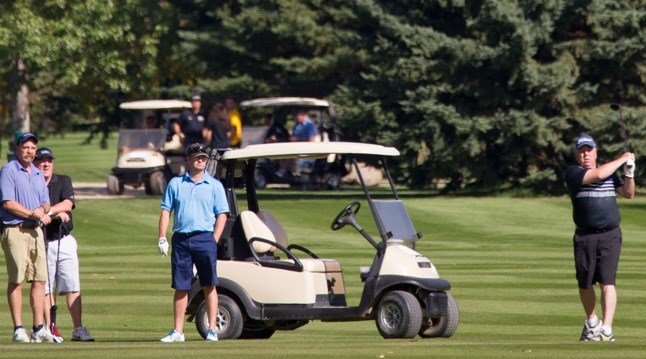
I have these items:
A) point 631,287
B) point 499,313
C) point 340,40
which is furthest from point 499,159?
point 499,313

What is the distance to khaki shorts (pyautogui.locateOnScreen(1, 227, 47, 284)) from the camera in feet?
46.1

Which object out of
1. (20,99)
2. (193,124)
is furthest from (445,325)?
(20,99)

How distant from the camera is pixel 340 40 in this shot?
123ft

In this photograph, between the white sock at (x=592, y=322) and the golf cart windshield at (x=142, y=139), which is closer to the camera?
the white sock at (x=592, y=322)

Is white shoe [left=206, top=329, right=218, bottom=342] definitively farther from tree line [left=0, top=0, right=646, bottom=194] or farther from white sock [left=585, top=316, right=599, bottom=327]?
tree line [left=0, top=0, right=646, bottom=194]

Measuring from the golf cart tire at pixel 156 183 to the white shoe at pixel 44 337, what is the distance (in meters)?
19.9

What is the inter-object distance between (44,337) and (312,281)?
2.25m

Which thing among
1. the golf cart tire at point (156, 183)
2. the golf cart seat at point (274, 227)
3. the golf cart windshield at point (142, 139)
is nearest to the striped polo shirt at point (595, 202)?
the golf cart seat at point (274, 227)

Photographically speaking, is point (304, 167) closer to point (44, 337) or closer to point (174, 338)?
point (44, 337)

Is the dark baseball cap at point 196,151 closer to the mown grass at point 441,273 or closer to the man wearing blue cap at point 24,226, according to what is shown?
the man wearing blue cap at point 24,226

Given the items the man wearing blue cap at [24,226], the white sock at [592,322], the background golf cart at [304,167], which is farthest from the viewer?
the background golf cart at [304,167]

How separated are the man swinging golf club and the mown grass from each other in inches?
17.9

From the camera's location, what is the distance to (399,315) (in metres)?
14.1

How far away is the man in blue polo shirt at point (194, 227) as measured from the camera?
45.7 feet
